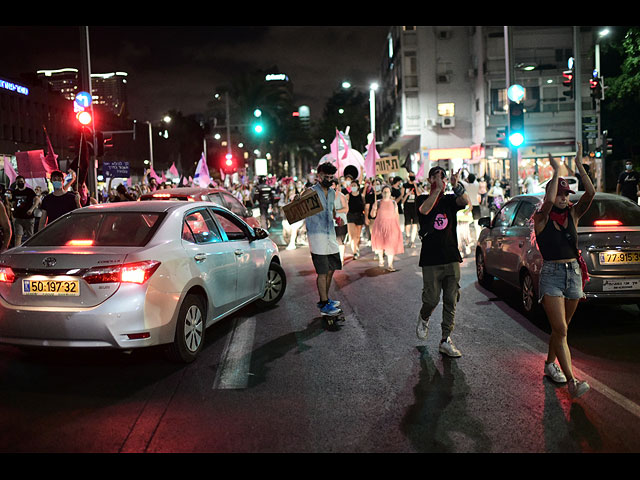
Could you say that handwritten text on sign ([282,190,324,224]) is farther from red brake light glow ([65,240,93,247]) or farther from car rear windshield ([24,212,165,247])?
red brake light glow ([65,240,93,247])

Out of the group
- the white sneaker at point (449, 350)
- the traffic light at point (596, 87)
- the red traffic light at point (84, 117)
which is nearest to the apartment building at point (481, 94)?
the traffic light at point (596, 87)

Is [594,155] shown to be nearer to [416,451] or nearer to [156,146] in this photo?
[416,451]

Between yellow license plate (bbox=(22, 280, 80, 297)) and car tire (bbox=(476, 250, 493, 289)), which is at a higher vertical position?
yellow license plate (bbox=(22, 280, 80, 297))

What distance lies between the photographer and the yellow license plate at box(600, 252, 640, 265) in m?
7.51

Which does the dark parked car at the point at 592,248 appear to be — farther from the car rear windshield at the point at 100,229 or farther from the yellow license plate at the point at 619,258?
the car rear windshield at the point at 100,229

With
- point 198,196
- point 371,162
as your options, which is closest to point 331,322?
point 198,196

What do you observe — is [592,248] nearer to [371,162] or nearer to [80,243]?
[80,243]

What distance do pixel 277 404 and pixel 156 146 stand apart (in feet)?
296

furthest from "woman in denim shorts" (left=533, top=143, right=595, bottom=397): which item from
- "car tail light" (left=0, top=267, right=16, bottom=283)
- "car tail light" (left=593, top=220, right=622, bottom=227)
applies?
"car tail light" (left=0, top=267, right=16, bottom=283)

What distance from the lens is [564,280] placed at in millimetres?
5559

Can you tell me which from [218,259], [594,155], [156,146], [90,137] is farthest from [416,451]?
[156,146]

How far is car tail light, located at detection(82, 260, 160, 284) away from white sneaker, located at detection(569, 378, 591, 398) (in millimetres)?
3628

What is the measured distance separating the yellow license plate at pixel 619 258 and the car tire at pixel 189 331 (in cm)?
450

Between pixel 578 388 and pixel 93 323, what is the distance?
3982 mm
